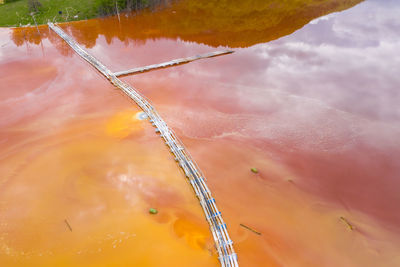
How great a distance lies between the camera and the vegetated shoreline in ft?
93.8

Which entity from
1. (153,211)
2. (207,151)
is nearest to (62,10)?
(207,151)

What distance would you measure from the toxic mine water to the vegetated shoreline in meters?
4.98

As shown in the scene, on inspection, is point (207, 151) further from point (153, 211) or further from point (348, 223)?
point (348, 223)

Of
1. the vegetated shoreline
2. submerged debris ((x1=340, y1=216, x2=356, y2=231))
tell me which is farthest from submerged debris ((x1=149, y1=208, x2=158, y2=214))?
the vegetated shoreline

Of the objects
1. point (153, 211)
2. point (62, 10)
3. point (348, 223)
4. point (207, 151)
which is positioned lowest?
point (348, 223)

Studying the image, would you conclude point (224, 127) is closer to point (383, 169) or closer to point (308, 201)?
point (308, 201)

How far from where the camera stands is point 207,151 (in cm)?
1397

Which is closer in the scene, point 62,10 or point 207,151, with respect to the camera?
point 207,151

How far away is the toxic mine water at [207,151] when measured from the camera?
404 inches

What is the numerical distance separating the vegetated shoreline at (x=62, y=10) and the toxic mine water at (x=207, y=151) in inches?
196

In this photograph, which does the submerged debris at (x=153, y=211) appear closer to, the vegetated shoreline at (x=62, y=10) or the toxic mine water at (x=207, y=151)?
the toxic mine water at (x=207, y=151)

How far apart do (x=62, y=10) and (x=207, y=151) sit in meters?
27.1

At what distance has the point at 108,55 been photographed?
22438mm

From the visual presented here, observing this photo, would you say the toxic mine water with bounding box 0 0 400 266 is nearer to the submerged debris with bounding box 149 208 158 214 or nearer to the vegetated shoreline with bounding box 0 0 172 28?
the submerged debris with bounding box 149 208 158 214
